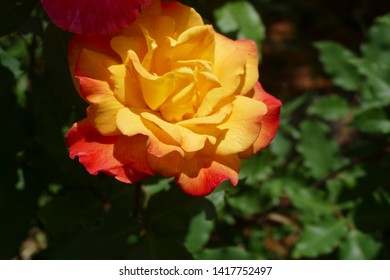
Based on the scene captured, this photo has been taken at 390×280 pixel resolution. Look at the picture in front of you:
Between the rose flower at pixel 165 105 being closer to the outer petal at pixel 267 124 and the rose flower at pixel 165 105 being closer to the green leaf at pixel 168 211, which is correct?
the outer petal at pixel 267 124

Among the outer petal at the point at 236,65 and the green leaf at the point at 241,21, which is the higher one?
the outer petal at the point at 236,65

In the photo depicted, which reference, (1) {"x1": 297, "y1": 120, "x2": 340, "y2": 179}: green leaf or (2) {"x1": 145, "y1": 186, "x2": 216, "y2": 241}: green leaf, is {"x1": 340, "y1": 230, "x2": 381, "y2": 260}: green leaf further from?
(2) {"x1": 145, "y1": 186, "x2": 216, "y2": 241}: green leaf

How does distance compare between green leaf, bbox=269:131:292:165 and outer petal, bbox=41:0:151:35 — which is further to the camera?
green leaf, bbox=269:131:292:165

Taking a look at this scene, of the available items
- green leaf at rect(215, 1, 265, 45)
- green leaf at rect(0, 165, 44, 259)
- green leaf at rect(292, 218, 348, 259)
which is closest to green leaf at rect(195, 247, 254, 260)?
green leaf at rect(292, 218, 348, 259)

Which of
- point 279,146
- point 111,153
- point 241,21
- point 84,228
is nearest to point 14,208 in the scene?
point 84,228

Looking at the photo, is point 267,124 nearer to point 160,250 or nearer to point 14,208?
point 160,250

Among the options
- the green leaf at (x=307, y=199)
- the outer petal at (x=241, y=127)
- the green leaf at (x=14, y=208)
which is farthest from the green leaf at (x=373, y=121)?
the green leaf at (x=14, y=208)

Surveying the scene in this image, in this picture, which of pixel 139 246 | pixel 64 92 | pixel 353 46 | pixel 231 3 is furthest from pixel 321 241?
pixel 353 46
